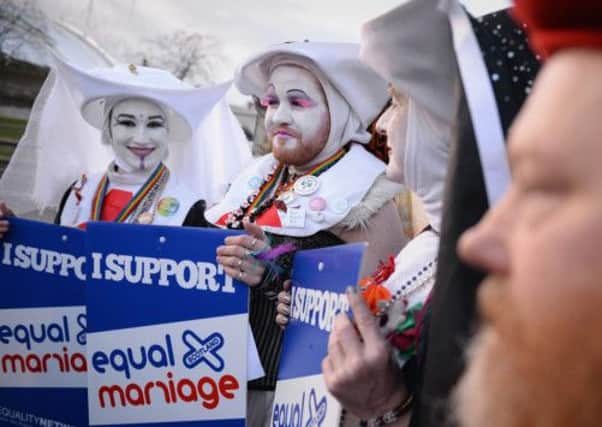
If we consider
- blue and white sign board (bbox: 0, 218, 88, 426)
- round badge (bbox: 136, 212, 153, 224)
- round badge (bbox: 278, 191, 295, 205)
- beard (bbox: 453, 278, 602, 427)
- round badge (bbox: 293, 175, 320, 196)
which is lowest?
blue and white sign board (bbox: 0, 218, 88, 426)

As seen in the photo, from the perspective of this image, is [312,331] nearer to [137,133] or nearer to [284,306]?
[284,306]

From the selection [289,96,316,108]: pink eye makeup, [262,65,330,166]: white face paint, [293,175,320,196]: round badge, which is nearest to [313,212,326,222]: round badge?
[293,175,320,196]: round badge

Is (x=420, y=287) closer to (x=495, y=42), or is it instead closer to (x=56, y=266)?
(x=495, y=42)

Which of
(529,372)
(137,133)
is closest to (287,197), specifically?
(137,133)

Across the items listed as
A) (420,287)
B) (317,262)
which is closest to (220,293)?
(317,262)

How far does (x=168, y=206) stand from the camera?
3178 millimetres

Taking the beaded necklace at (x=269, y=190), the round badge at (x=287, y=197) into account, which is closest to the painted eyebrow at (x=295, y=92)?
the beaded necklace at (x=269, y=190)

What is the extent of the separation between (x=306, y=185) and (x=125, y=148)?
1.31 metres

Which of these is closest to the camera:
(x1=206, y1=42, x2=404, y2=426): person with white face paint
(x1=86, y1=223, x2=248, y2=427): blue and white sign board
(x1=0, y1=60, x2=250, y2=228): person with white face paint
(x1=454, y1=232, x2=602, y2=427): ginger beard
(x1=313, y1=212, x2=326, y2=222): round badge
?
(x1=454, y1=232, x2=602, y2=427): ginger beard

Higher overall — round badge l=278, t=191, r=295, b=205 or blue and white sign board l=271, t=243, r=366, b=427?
round badge l=278, t=191, r=295, b=205

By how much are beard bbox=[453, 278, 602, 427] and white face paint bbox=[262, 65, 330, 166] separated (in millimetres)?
1854

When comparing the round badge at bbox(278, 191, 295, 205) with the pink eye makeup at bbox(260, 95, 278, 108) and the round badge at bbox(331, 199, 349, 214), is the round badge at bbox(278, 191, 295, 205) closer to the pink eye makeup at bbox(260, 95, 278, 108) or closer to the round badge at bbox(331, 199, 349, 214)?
the round badge at bbox(331, 199, 349, 214)

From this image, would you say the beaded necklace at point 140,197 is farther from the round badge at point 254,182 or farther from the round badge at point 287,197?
the round badge at point 287,197

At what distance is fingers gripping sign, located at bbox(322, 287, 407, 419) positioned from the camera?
1.23m
